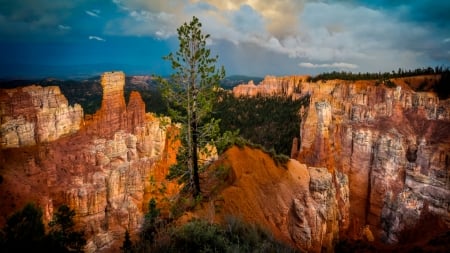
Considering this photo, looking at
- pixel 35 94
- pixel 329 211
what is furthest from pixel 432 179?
pixel 35 94

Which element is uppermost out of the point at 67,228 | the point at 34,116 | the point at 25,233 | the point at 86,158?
the point at 34,116

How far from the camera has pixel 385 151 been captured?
3531 centimetres

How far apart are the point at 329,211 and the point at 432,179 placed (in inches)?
843

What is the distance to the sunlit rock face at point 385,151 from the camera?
3173 centimetres

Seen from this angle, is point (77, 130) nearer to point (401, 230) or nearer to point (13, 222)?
point (13, 222)

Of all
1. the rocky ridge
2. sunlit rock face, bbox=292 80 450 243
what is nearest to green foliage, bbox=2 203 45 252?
the rocky ridge

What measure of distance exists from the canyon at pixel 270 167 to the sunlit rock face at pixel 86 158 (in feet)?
0.27

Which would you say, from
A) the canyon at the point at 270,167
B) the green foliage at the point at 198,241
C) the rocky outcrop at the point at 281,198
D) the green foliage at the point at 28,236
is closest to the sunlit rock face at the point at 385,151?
the canyon at the point at 270,167

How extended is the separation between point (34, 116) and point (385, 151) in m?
33.8

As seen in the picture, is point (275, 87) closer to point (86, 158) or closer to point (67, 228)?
point (86, 158)

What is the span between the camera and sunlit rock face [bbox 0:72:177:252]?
75.0 ft

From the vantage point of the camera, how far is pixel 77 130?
89.5 ft

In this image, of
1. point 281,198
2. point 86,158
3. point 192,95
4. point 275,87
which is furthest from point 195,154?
point 275,87

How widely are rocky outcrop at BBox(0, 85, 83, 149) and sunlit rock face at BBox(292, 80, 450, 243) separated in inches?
971
